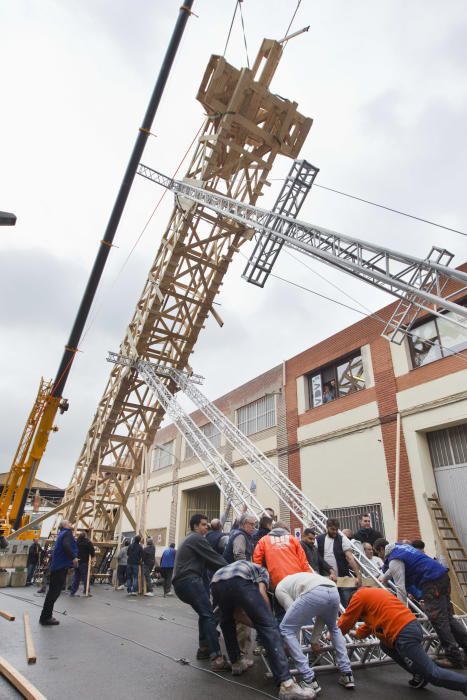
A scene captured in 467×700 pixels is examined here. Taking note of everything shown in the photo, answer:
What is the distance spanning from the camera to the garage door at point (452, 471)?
10656 mm

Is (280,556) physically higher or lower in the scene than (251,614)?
higher

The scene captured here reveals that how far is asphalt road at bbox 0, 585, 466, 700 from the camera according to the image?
3781 mm

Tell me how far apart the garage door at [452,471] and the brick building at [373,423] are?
0.02m

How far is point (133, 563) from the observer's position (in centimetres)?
1202

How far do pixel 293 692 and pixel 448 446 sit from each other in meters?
9.25

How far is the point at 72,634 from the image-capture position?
6031 millimetres

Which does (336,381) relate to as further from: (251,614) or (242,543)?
(251,614)

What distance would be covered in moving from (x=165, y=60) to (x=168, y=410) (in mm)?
9726

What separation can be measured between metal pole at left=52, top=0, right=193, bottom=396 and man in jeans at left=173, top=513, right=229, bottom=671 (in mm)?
10975

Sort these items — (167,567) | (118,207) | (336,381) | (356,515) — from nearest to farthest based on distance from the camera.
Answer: (356,515) < (167,567) < (118,207) < (336,381)

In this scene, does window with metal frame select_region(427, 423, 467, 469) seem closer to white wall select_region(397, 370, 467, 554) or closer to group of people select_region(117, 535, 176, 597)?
white wall select_region(397, 370, 467, 554)

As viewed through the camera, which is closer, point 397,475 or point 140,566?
point 397,475

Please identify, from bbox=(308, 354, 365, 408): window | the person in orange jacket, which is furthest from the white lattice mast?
the person in orange jacket

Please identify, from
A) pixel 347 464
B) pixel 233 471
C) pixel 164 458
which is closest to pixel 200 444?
pixel 233 471
